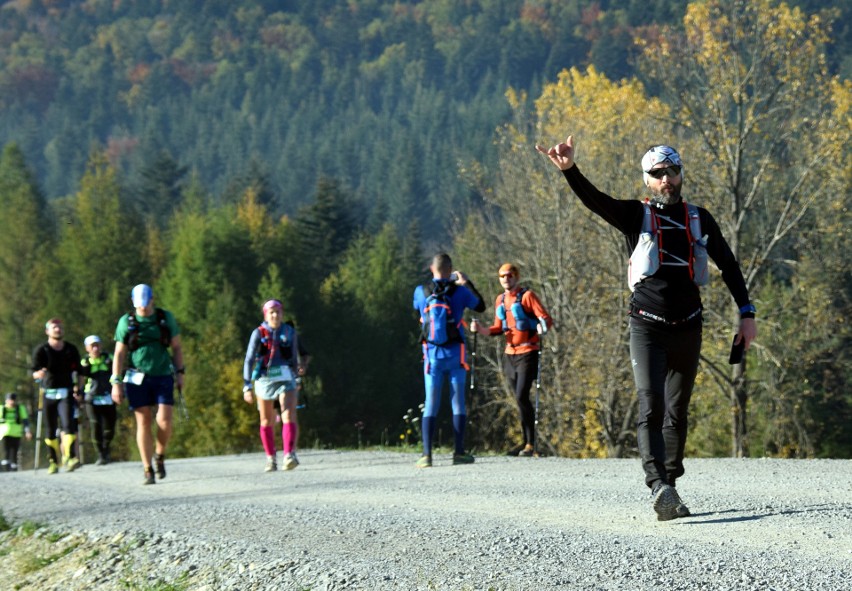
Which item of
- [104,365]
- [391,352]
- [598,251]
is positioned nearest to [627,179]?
[598,251]

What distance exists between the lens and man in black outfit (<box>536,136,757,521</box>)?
756 centimetres

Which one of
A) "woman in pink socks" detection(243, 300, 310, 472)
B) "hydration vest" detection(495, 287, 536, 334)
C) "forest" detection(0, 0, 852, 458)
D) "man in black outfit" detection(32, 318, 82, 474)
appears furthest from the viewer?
"forest" detection(0, 0, 852, 458)

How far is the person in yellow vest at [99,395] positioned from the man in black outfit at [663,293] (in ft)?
43.8

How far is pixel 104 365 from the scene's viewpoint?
1997 centimetres

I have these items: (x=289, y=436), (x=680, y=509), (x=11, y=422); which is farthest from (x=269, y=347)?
(x=11, y=422)

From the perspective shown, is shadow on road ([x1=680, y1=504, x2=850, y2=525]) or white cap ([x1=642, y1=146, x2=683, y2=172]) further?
shadow on road ([x1=680, y1=504, x2=850, y2=525])

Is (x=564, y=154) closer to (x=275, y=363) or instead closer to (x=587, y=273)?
(x=275, y=363)

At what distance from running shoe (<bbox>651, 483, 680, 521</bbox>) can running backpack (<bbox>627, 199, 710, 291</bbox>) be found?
123 cm

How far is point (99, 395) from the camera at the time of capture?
2022 cm

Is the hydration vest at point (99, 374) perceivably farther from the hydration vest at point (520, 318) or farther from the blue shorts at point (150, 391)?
the hydration vest at point (520, 318)

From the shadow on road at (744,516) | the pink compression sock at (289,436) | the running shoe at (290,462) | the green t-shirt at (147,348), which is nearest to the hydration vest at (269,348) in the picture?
the pink compression sock at (289,436)

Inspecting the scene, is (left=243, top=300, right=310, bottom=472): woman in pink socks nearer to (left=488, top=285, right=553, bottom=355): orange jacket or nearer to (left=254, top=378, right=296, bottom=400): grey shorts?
(left=254, top=378, right=296, bottom=400): grey shorts

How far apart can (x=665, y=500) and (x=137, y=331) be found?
719cm

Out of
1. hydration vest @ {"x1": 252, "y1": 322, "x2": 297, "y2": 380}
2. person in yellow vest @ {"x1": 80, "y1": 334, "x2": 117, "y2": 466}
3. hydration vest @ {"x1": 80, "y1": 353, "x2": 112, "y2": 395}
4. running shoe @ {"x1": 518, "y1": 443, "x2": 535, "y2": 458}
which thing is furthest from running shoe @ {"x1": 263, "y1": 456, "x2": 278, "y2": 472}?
hydration vest @ {"x1": 80, "y1": 353, "x2": 112, "y2": 395}
